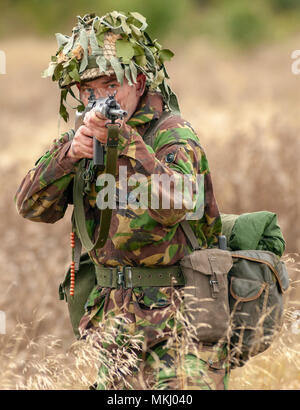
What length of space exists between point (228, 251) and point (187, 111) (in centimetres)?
1092

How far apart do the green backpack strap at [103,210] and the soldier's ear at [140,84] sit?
42cm

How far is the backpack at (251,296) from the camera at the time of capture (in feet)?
11.9

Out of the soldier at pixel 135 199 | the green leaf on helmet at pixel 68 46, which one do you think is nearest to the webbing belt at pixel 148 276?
the soldier at pixel 135 199

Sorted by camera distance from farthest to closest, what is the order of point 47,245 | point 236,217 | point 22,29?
point 22,29 < point 47,245 < point 236,217

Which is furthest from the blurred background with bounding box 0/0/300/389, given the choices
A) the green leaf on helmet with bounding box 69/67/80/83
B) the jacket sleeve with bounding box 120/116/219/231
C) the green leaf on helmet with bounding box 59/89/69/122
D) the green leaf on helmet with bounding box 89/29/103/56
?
the jacket sleeve with bounding box 120/116/219/231

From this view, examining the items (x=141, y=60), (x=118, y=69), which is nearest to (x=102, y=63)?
(x=118, y=69)

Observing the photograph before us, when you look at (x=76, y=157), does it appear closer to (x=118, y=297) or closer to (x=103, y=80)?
(x=103, y=80)

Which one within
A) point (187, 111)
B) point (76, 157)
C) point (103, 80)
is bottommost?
point (76, 157)

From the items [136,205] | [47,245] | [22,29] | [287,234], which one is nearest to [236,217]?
[136,205]

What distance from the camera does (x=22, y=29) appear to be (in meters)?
36.6

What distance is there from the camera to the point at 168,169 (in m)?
→ 3.33

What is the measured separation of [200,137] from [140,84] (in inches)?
285

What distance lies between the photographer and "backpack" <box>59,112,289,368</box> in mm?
3637

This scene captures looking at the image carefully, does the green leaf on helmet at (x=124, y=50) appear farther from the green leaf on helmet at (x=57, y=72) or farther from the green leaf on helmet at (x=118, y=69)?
the green leaf on helmet at (x=57, y=72)
